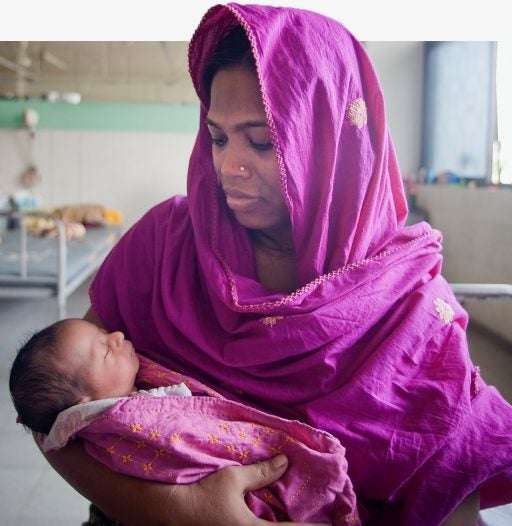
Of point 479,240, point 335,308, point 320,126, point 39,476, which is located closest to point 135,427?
point 335,308

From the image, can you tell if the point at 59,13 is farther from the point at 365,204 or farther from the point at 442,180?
the point at 442,180

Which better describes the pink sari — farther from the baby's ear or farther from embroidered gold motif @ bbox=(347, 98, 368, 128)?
the baby's ear

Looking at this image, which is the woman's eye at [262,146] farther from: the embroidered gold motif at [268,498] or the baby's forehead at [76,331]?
the embroidered gold motif at [268,498]

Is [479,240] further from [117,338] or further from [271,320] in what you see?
[117,338]

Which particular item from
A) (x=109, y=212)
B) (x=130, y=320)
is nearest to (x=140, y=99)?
(x=109, y=212)

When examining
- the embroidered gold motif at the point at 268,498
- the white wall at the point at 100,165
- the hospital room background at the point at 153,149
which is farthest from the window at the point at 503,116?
the embroidered gold motif at the point at 268,498

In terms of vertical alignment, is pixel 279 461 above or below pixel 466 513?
above

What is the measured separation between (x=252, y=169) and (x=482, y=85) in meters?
3.70

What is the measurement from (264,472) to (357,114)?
25.4 inches

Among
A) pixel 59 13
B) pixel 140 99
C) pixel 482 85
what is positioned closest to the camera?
pixel 59 13

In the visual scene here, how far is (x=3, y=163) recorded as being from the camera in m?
5.77

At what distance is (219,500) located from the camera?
72 centimetres

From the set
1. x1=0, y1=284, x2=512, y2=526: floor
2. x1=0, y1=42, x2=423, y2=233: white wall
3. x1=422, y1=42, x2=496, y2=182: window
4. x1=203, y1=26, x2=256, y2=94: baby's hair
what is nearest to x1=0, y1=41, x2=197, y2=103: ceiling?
x1=0, y1=42, x2=423, y2=233: white wall

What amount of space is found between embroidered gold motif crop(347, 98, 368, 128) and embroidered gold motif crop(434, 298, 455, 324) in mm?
355
